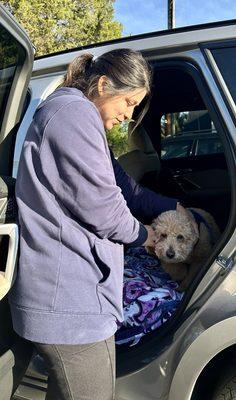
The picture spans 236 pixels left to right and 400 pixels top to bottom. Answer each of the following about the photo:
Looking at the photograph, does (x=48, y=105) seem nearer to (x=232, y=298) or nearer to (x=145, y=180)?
(x=232, y=298)

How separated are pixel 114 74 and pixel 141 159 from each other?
1996mm

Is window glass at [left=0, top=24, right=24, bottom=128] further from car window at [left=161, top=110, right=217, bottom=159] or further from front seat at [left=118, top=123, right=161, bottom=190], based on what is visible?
car window at [left=161, top=110, right=217, bottom=159]

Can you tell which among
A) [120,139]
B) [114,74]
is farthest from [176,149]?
[114,74]

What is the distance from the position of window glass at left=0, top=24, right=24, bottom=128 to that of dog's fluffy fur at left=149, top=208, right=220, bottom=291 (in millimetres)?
1163

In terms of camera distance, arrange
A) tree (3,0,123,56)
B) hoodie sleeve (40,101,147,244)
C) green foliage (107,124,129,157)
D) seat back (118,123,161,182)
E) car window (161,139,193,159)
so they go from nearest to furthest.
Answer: hoodie sleeve (40,101,147,244)
seat back (118,123,161,182)
green foliage (107,124,129,157)
car window (161,139,193,159)
tree (3,0,123,56)

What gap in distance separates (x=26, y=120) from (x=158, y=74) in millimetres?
1034

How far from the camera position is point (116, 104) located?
187cm

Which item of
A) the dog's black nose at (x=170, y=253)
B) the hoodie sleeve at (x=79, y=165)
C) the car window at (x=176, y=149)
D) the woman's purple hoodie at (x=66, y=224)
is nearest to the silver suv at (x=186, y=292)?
the woman's purple hoodie at (x=66, y=224)

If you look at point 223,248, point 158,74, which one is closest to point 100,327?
point 223,248

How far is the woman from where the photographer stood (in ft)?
5.24

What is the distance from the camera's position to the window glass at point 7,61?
1.82m

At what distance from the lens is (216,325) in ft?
6.05

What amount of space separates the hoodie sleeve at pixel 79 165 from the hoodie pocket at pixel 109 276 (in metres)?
0.09

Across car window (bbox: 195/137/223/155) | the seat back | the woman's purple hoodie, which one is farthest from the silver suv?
car window (bbox: 195/137/223/155)
